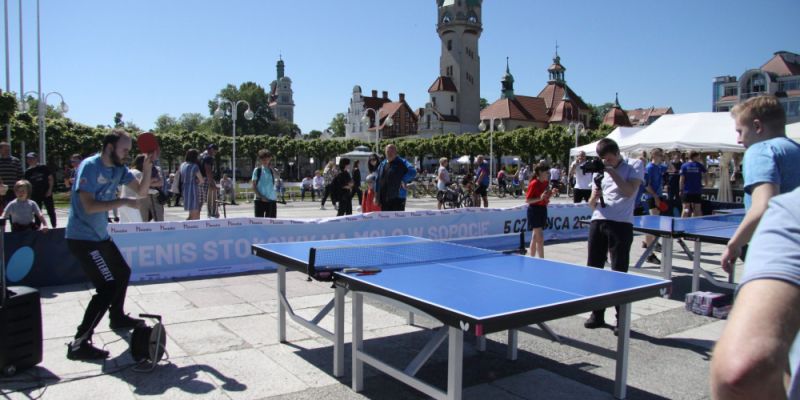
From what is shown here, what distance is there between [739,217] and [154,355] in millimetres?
8676

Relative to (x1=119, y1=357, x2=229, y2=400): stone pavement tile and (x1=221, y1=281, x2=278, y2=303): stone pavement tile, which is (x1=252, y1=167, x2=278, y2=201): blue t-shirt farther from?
(x1=119, y1=357, x2=229, y2=400): stone pavement tile

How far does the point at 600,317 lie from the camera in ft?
19.4

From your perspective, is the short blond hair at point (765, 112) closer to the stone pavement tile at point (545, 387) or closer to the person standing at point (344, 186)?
the stone pavement tile at point (545, 387)

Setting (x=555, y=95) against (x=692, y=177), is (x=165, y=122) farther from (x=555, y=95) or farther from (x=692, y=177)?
(x=692, y=177)

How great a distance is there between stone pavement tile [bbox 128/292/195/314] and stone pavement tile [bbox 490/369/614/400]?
13.2 ft

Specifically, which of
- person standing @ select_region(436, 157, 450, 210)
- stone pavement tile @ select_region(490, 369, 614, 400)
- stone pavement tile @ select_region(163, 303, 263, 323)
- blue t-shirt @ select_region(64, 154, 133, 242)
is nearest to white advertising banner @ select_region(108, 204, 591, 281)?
stone pavement tile @ select_region(163, 303, 263, 323)

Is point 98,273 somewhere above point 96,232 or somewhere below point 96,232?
below

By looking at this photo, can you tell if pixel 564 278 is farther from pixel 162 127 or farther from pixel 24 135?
pixel 162 127

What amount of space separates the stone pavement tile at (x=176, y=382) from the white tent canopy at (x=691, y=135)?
1391 cm

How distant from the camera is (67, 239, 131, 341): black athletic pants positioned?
4.66m

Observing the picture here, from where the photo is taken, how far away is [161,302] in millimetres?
6812

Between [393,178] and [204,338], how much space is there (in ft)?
17.7

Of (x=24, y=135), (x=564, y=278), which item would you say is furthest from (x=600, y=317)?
(x=24, y=135)

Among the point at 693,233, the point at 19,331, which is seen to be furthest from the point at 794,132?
the point at 19,331
